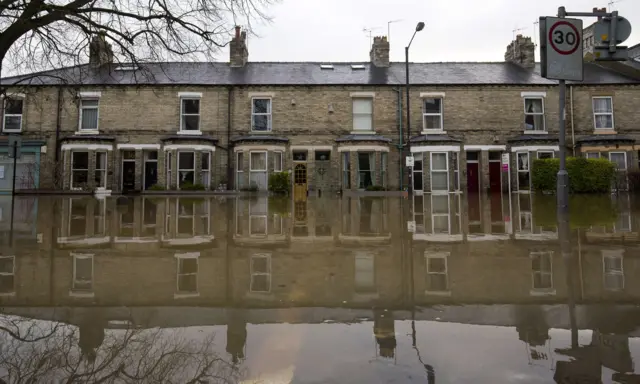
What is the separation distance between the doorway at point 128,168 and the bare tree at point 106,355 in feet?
77.1

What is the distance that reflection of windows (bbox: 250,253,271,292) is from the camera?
372cm

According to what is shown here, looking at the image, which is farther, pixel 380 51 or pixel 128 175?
pixel 380 51

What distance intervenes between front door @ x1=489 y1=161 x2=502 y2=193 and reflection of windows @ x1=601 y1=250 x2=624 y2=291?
21021 mm

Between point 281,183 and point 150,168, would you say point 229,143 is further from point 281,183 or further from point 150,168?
point 281,183

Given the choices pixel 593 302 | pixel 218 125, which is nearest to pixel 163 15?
pixel 593 302

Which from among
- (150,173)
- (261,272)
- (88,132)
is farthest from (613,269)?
(88,132)

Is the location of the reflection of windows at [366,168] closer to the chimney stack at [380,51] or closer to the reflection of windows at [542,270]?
the chimney stack at [380,51]

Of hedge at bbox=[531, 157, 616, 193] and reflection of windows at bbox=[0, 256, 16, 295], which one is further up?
hedge at bbox=[531, 157, 616, 193]

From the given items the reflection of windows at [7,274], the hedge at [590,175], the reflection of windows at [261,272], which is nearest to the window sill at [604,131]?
the hedge at [590,175]

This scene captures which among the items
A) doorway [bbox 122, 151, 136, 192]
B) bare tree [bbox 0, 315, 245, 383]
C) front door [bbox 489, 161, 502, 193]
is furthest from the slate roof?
bare tree [bbox 0, 315, 245, 383]

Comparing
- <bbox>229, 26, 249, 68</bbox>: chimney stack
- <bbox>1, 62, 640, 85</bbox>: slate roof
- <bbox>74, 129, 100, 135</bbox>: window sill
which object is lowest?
<bbox>74, 129, 100, 135</bbox>: window sill

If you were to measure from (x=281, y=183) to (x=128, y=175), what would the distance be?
1007 centimetres

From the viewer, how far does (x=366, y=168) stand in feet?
80.2

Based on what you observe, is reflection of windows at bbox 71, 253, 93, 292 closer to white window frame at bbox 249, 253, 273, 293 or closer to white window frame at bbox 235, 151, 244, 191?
white window frame at bbox 249, 253, 273, 293
